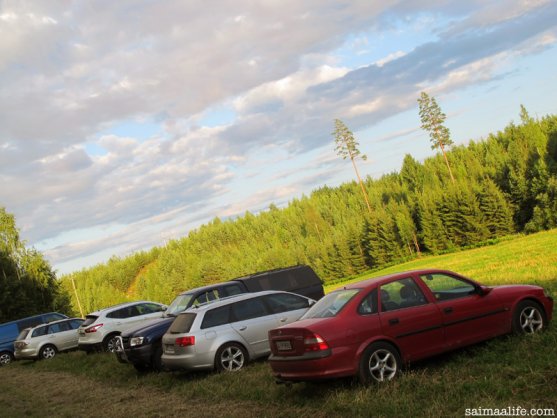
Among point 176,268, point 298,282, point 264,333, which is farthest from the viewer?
point 176,268

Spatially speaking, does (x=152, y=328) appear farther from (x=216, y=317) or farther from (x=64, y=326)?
(x=64, y=326)

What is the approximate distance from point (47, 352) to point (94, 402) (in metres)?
12.6

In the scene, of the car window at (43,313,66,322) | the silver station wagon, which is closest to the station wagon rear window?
the silver station wagon

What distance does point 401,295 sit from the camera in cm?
839

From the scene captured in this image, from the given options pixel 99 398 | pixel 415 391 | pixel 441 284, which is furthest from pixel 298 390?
pixel 99 398

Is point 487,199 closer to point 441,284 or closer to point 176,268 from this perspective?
point 441,284

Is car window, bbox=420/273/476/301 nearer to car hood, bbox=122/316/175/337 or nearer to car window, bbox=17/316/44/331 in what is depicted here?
car hood, bbox=122/316/175/337

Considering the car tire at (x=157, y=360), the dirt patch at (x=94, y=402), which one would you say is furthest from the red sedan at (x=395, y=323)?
the car tire at (x=157, y=360)

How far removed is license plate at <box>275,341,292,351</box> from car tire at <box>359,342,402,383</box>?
1.09 m

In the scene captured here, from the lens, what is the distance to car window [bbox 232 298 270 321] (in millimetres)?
11656

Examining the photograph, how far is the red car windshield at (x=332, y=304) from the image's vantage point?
27.2 feet

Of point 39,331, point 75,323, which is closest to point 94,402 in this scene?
point 39,331

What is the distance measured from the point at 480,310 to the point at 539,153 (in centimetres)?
6966

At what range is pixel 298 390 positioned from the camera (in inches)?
342
